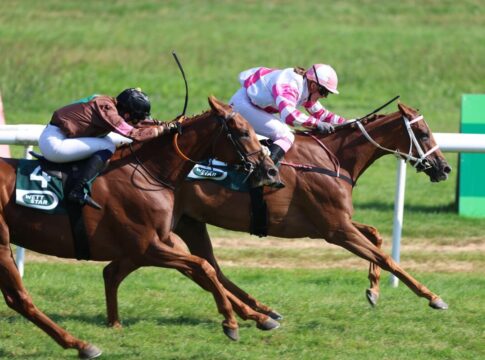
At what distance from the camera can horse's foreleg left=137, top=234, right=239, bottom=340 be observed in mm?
7676

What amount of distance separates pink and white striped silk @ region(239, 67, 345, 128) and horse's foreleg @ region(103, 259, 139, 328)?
5.44 ft

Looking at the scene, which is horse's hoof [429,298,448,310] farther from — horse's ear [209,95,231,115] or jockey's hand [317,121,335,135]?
horse's ear [209,95,231,115]

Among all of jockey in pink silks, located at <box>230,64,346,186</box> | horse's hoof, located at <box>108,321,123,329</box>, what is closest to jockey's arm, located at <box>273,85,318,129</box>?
jockey in pink silks, located at <box>230,64,346,186</box>

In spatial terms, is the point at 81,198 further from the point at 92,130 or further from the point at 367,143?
the point at 367,143

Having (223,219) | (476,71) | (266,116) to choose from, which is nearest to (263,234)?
(223,219)

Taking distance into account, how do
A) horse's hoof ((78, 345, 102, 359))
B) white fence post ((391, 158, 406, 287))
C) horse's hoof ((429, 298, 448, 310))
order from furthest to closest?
1. white fence post ((391, 158, 406, 287))
2. horse's hoof ((429, 298, 448, 310))
3. horse's hoof ((78, 345, 102, 359))

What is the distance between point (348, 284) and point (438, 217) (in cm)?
353

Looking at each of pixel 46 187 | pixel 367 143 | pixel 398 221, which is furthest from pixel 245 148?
pixel 398 221

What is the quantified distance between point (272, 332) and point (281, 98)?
6.02ft

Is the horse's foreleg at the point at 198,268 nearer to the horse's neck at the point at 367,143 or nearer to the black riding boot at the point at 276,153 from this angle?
the black riding boot at the point at 276,153

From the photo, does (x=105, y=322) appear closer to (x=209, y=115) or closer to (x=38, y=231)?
(x=38, y=231)

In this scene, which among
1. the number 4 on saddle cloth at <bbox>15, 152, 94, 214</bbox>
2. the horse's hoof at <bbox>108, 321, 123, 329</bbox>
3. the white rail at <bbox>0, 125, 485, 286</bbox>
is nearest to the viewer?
the number 4 on saddle cloth at <bbox>15, 152, 94, 214</bbox>

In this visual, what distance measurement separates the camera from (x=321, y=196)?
8.75m

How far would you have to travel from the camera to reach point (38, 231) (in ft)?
25.2
